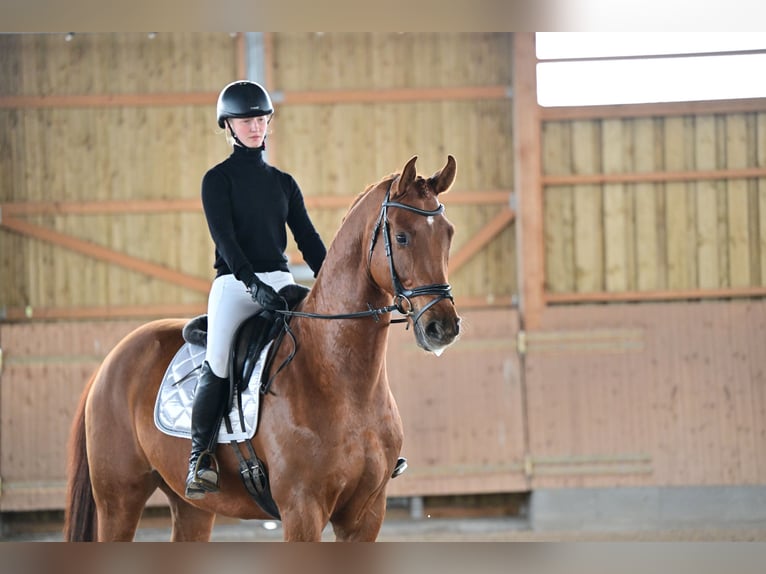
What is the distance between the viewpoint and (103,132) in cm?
862

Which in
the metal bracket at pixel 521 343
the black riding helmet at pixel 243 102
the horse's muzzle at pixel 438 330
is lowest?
the metal bracket at pixel 521 343

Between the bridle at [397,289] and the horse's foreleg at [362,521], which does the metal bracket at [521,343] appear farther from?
the bridle at [397,289]

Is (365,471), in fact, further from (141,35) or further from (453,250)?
(141,35)

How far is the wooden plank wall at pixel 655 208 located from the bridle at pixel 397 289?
5.70 metres

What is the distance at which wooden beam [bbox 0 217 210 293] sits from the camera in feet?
28.0

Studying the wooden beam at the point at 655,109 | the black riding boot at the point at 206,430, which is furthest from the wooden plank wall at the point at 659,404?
the black riding boot at the point at 206,430

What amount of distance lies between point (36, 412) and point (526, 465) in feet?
14.1

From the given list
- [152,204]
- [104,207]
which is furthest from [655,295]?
[104,207]

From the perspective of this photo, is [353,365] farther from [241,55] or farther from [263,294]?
[241,55]

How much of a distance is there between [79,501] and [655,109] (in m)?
6.33

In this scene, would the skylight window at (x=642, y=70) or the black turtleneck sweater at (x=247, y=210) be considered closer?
the black turtleneck sweater at (x=247, y=210)

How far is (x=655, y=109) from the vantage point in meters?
8.49

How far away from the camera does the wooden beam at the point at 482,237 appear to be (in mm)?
8586

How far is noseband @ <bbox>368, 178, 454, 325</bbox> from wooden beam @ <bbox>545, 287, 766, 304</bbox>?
18.7 feet
